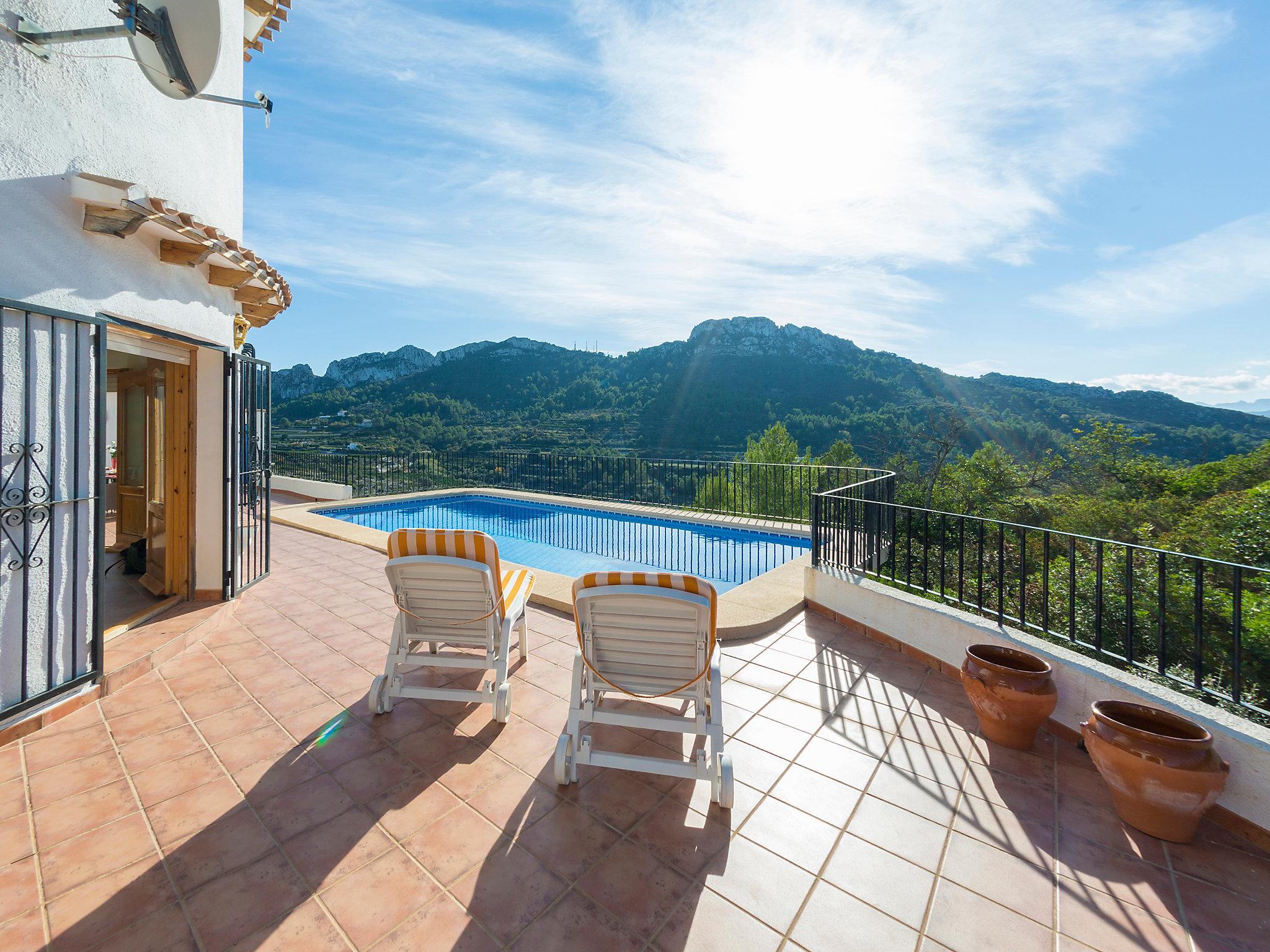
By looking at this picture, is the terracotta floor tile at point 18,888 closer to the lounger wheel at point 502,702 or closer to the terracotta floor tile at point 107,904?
the terracotta floor tile at point 107,904

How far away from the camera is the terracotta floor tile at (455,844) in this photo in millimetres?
1716

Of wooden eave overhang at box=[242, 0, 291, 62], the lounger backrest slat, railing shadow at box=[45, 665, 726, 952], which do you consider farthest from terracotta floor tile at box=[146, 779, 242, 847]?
wooden eave overhang at box=[242, 0, 291, 62]

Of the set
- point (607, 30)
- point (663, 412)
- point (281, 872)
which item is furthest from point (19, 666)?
point (663, 412)

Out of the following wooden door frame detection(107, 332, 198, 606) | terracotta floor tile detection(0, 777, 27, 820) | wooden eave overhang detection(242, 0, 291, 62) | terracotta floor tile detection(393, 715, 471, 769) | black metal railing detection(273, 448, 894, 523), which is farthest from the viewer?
black metal railing detection(273, 448, 894, 523)

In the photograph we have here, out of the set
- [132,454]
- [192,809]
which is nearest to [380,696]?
[192,809]

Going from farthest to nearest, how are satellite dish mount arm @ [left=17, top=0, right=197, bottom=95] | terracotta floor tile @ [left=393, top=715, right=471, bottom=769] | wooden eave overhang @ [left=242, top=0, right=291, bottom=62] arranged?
wooden eave overhang @ [left=242, top=0, right=291, bottom=62], terracotta floor tile @ [left=393, top=715, right=471, bottom=769], satellite dish mount arm @ [left=17, top=0, right=197, bottom=95]

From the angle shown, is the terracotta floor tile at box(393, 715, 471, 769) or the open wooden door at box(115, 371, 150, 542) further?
the open wooden door at box(115, 371, 150, 542)

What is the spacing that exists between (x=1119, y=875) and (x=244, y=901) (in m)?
2.87

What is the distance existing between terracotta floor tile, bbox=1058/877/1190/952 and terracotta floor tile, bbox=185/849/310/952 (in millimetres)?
2379

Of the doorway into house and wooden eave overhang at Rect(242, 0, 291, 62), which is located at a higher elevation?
wooden eave overhang at Rect(242, 0, 291, 62)

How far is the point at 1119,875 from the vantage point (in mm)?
1718

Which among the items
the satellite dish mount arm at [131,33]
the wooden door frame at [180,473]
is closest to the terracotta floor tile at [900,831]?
the satellite dish mount arm at [131,33]

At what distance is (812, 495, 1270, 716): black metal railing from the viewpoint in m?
2.38

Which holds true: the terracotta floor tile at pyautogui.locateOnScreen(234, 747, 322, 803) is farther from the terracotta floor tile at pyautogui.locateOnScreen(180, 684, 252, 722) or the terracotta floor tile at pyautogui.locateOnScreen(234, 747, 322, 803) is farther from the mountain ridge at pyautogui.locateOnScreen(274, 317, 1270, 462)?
the mountain ridge at pyautogui.locateOnScreen(274, 317, 1270, 462)
